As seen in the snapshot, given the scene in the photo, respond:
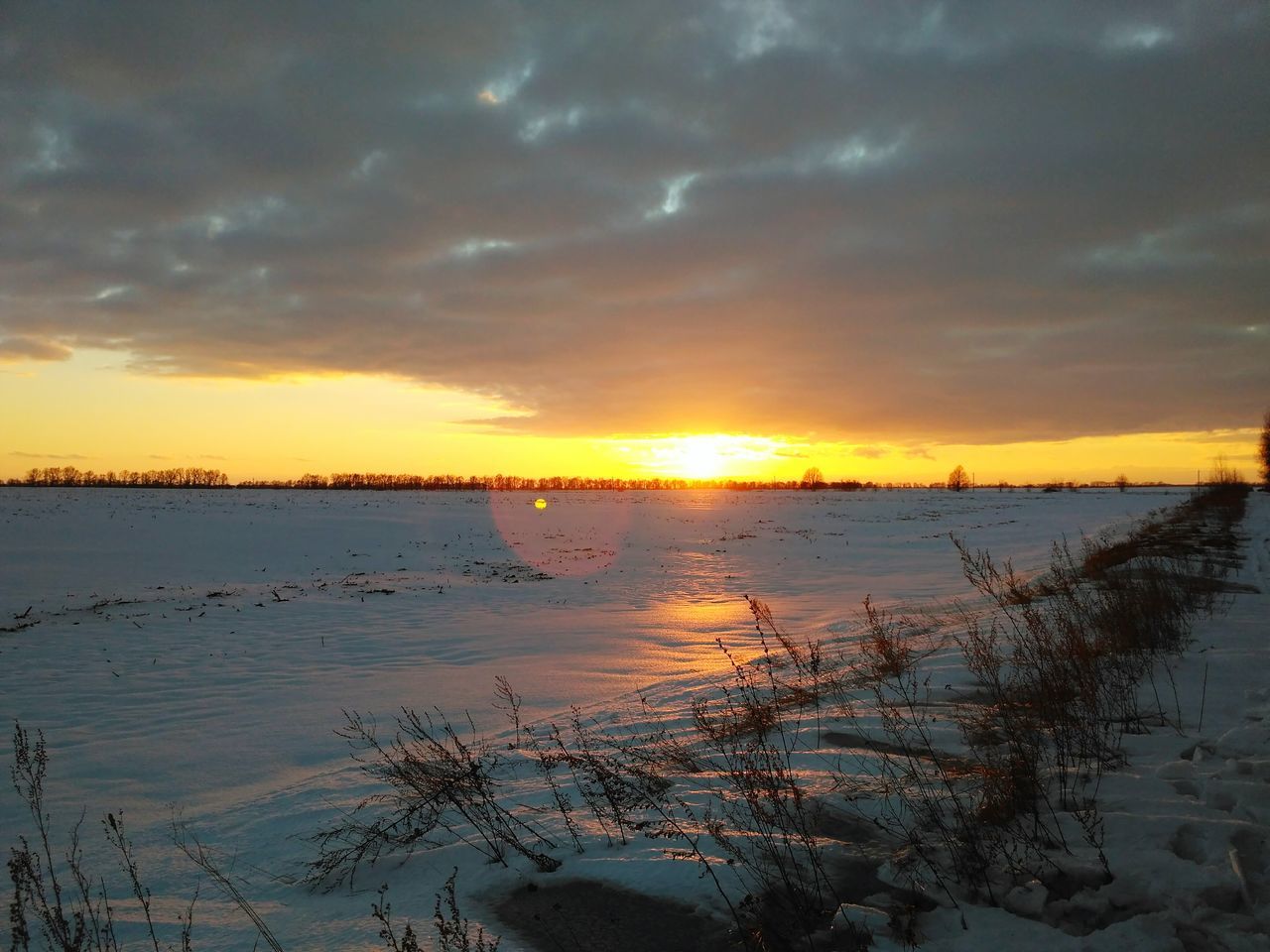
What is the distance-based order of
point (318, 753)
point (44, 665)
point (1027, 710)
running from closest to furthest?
point (1027, 710), point (318, 753), point (44, 665)

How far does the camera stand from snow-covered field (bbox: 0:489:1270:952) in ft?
13.5

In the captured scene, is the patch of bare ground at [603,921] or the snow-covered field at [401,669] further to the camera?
the snow-covered field at [401,669]

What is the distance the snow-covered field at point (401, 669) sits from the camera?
13.5ft

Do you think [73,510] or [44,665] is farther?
[73,510]

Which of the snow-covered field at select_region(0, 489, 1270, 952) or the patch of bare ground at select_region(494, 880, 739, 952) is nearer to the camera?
the patch of bare ground at select_region(494, 880, 739, 952)

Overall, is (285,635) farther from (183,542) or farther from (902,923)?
(183,542)

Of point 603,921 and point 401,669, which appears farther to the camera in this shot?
point 401,669

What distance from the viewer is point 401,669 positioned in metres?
11.6

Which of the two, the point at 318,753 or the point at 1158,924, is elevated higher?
the point at 1158,924

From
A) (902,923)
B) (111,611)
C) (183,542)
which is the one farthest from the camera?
(183,542)

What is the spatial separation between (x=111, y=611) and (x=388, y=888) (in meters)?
15.5

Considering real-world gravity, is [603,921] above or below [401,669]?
above

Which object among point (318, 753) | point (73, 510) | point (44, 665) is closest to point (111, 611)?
point (44, 665)

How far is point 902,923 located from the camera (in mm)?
3586
